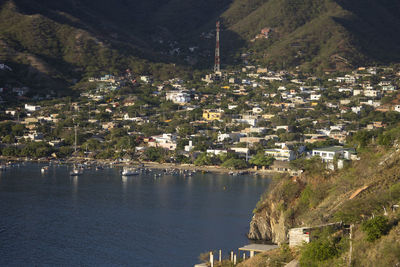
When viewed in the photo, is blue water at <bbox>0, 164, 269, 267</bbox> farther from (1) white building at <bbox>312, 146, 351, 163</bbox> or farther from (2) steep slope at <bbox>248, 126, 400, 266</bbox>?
(1) white building at <bbox>312, 146, 351, 163</bbox>

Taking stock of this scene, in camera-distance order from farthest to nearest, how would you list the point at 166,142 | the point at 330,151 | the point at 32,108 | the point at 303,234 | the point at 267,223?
1. the point at 32,108
2. the point at 166,142
3. the point at 330,151
4. the point at 267,223
5. the point at 303,234

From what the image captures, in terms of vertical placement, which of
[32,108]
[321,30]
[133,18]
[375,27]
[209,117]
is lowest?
[209,117]

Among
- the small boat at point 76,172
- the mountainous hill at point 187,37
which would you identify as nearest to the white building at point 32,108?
the mountainous hill at point 187,37

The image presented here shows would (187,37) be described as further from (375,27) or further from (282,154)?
(282,154)

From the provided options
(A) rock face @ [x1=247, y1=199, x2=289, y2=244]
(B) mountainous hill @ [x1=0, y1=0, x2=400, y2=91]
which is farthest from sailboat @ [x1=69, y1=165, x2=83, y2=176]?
(B) mountainous hill @ [x1=0, y1=0, x2=400, y2=91]

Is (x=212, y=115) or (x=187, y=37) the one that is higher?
(x=187, y=37)

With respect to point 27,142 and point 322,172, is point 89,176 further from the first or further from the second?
point 322,172

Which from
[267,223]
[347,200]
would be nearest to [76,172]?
[267,223]
